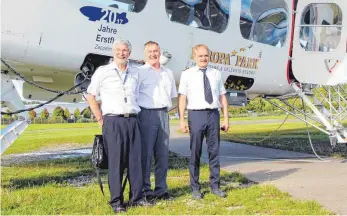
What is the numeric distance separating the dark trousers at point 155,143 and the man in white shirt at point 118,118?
12.9 inches

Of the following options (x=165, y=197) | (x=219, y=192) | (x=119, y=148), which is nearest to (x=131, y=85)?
(x=119, y=148)

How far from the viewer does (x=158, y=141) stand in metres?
5.33

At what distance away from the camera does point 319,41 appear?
9.05 meters

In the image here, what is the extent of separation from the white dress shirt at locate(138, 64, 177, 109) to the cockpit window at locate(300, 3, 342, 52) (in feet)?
16.2

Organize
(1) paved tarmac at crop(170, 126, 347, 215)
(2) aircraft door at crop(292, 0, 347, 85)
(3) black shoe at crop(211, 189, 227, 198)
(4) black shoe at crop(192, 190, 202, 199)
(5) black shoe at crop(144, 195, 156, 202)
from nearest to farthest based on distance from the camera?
(5) black shoe at crop(144, 195, 156, 202), (4) black shoe at crop(192, 190, 202, 199), (3) black shoe at crop(211, 189, 227, 198), (1) paved tarmac at crop(170, 126, 347, 215), (2) aircraft door at crop(292, 0, 347, 85)

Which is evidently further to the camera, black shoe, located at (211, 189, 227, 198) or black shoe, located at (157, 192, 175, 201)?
black shoe, located at (211, 189, 227, 198)

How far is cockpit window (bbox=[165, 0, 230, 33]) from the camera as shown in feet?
22.9

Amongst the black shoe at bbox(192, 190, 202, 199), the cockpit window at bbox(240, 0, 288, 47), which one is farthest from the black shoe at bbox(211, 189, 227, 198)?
the cockpit window at bbox(240, 0, 288, 47)

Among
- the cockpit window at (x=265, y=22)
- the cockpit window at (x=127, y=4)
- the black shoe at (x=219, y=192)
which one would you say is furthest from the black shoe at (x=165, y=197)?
the cockpit window at (x=265, y=22)

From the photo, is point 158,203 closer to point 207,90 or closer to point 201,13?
point 207,90

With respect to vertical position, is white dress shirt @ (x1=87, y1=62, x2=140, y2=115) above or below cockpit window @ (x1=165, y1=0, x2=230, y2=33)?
below

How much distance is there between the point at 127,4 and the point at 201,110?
2.12 m

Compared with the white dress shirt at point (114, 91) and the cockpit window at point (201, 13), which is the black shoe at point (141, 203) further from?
the cockpit window at point (201, 13)

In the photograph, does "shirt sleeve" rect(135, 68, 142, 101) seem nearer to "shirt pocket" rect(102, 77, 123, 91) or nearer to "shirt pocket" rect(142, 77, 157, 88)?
"shirt pocket" rect(142, 77, 157, 88)
